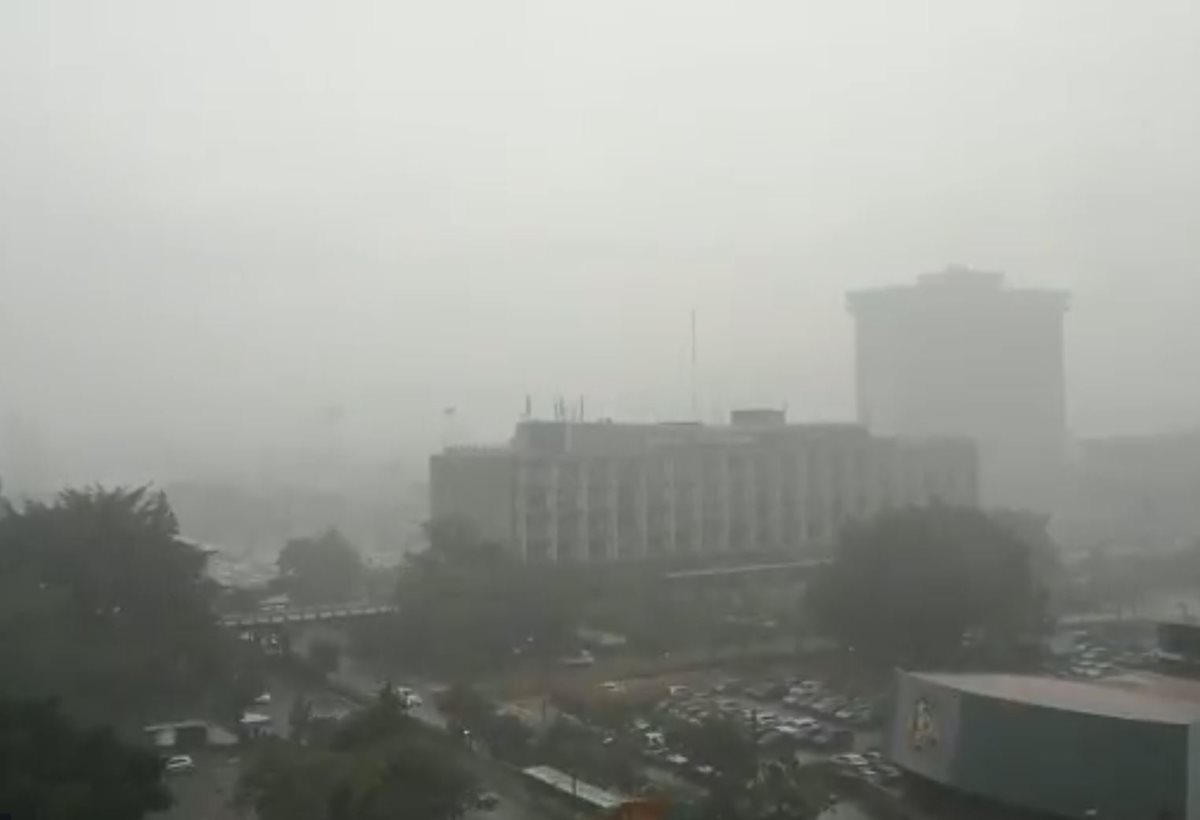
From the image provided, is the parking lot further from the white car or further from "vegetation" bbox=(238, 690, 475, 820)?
the white car

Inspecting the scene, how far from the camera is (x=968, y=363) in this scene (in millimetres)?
18656

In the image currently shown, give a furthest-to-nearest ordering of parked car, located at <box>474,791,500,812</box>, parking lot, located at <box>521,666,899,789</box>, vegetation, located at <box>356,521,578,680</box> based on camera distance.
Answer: vegetation, located at <box>356,521,578,680</box> < parking lot, located at <box>521,666,899,789</box> < parked car, located at <box>474,791,500,812</box>

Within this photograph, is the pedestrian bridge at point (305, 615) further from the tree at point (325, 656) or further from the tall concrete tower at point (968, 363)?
the tall concrete tower at point (968, 363)

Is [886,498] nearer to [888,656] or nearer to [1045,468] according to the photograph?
[888,656]

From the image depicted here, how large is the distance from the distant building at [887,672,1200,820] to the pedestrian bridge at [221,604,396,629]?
378cm

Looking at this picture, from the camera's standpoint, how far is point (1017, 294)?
719 inches

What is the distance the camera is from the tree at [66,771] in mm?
3574

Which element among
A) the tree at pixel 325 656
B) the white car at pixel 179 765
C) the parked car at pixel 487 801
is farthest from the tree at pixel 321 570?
the parked car at pixel 487 801

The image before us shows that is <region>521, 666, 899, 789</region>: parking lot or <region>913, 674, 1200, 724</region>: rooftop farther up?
<region>913, 674, 1200, 724</region>: rooftop

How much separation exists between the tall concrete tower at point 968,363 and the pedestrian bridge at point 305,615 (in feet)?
32.0

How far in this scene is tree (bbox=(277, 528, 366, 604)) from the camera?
400 inches

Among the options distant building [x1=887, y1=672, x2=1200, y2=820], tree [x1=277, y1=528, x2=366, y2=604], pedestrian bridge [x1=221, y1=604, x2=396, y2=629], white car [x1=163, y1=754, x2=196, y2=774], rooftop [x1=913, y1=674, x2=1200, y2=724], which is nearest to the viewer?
distant building [x1=887, y1=672, x2=1200, y2=820]

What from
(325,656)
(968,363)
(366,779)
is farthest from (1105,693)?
(968,363)

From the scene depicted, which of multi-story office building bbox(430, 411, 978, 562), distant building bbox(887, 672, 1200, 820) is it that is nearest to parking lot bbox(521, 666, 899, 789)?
distant building bbox(887, 672, 1200, 820)
